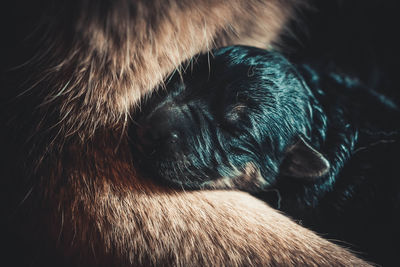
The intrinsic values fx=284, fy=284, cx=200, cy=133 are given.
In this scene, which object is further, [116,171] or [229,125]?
[229,125]

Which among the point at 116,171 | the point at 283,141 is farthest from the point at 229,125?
the point at 116,171

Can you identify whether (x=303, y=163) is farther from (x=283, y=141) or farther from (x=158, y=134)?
(x=158, y=134)

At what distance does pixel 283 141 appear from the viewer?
71 cm

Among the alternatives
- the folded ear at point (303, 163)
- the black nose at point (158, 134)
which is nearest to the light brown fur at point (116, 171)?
the black nose at point (158, 134)

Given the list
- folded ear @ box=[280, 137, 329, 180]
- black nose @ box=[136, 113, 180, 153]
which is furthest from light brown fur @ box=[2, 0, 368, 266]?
folded ear @ box=[280, 137, 329, 180]

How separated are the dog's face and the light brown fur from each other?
0.06 m

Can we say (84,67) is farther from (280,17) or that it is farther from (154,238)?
(280,17)

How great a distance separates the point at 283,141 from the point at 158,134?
0.33 meters

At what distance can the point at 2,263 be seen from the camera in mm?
524

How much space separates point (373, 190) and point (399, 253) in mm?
153

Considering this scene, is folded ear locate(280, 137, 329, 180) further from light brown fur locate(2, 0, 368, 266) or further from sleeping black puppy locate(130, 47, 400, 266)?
light brown fur locate(2, 0, 368, 266)

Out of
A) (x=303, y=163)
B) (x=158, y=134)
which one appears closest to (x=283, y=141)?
(x=303, y=163)

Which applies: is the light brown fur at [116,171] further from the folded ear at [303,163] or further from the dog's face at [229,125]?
the folded ear at [303,163]

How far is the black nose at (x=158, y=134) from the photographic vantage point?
0.54 m
